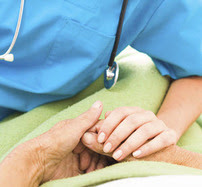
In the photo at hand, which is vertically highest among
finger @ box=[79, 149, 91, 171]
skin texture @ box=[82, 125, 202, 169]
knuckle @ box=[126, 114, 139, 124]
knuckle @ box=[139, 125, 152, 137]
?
knuckle @ box=[126, 114, 139, 124]

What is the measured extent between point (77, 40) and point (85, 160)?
0.98 feet

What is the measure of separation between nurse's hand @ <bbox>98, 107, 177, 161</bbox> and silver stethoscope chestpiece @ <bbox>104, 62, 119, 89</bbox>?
0.55 ft

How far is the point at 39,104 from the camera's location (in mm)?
822

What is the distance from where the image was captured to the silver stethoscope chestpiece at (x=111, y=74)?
0.72 metres

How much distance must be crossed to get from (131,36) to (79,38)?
0.17 m

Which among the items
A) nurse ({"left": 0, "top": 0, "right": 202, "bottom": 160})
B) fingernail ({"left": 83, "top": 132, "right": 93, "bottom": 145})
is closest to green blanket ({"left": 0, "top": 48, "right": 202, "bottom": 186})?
nurse ({"left": 0, "top": 0, "right": 202, "bottom": 160})

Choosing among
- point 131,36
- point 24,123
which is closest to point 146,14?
point 131,36

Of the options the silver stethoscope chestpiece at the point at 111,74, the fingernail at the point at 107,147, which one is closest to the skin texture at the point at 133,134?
the fingernail at the point at 107,147

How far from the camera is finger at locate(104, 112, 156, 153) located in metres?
0.54

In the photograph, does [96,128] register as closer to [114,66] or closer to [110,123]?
[110,123]

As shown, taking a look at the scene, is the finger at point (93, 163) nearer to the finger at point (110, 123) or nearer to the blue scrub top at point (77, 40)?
the finger at point (110, 123)

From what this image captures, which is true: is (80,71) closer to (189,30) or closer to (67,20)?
(67,20)

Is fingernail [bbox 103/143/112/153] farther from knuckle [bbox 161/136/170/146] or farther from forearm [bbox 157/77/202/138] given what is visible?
forearm [bbox 157/77/202/138]

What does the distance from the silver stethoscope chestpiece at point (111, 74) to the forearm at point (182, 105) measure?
0.54 feet
